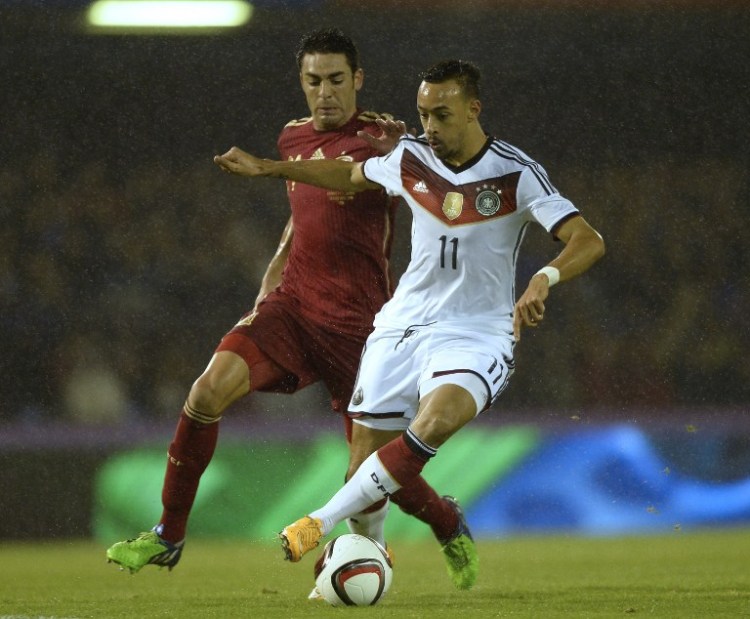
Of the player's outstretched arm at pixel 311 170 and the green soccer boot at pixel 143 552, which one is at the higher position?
the player's outstretched arm at pixel 311 170

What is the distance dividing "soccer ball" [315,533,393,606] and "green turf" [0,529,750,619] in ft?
0.23

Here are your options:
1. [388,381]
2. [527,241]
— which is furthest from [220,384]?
[527,241]

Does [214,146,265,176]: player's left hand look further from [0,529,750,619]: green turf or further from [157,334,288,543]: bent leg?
[0,529,750,619]: green turf

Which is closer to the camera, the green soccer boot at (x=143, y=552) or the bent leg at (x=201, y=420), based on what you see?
the green soccer boot at (x=143, y=552)

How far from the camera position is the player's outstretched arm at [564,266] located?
4184 millimetres

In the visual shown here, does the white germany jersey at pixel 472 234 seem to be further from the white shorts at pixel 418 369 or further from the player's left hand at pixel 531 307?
the player's left hand at pixel 531 307

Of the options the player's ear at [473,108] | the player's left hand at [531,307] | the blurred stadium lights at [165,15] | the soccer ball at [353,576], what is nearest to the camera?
the player's left hand at [531,307]

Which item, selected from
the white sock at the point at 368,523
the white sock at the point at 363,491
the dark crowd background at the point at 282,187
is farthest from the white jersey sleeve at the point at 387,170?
the dark crowd background at the point at 282,187

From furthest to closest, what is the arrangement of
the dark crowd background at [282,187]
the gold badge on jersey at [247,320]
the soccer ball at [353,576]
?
the dark crowd background at [282,187]
the gold badge on jersey at [247,320]
the soccer ball at [353,576]

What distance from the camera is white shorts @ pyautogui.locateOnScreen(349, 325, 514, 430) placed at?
4.58 metres

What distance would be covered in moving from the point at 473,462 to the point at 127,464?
6.90ft

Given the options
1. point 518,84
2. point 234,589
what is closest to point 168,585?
point 234,589

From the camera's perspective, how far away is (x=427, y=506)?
17.3 feet

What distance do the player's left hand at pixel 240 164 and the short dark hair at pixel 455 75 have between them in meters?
0.63
